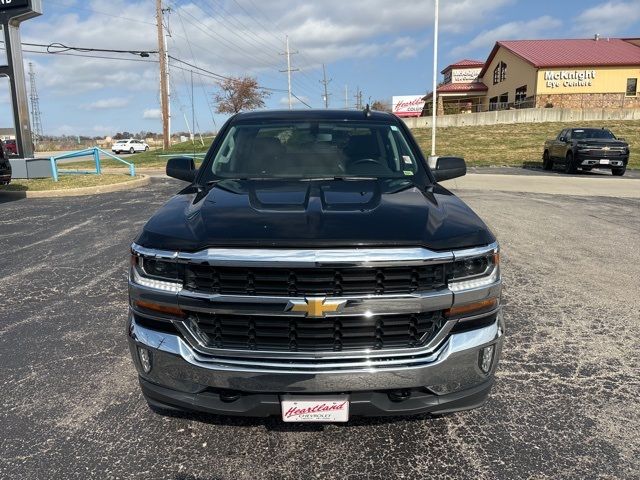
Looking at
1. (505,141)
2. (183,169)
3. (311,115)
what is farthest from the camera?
(505,141)

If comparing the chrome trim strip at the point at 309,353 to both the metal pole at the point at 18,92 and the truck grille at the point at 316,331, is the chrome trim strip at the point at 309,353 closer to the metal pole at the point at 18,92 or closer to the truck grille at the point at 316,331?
the truck grille at the point at 316,331

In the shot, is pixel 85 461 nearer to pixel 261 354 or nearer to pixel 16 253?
pixel 261 354

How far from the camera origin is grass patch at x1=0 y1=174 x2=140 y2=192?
13.5 meters

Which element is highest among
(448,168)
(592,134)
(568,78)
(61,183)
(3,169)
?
(568,78)

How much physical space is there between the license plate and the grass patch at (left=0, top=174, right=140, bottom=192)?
13055 millimetres

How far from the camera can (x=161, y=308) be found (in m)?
2.37

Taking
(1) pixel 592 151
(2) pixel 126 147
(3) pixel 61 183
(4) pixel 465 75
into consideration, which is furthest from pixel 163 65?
(4) pixel 465 75

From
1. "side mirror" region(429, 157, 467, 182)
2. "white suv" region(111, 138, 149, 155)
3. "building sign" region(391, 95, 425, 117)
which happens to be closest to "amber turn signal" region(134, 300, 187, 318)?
"side mirror" region(429, 157, 467, 182)

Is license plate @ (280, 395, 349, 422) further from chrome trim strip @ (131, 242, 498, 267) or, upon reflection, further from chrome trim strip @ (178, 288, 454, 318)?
chrome trim strip @ (131, 242, 498, 267)

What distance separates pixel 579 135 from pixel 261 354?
19.5 metres

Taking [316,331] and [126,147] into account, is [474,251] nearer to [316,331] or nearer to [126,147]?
[316,331]

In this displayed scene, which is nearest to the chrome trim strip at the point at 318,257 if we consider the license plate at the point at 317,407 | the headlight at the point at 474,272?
the headlight at the point at 474,272

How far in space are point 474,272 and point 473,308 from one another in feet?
0.56

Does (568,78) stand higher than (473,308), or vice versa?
(568,78)
